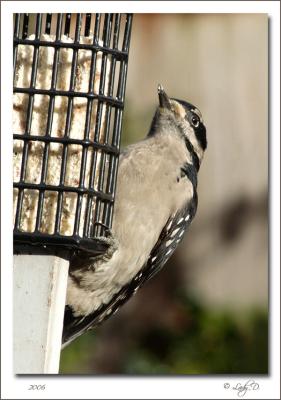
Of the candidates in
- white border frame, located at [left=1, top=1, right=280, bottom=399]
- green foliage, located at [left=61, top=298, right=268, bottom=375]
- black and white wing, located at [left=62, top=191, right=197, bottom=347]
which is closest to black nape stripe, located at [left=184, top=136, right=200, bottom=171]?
black and white wing, located at [left=62, top=191, right=197, bottom=347]

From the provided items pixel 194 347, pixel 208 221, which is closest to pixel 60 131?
pixel 194 347

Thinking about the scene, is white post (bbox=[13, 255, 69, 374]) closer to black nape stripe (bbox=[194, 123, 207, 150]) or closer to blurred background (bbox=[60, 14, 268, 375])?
black nape stripe (bbox=[194, 123, 207, 150])

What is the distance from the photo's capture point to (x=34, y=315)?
152 inches

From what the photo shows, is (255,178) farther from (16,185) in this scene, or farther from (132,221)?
(16,185)

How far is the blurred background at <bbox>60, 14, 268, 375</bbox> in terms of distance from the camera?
6.94m

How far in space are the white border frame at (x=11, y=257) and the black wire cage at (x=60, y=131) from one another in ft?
0.33

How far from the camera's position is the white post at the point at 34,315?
3.84 meters

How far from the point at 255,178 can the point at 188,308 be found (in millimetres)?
1083

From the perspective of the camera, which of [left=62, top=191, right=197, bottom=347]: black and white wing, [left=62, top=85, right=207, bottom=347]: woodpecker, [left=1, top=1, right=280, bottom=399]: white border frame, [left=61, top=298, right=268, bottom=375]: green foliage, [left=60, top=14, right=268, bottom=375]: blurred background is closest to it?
[left=1, top=1, right=280, bottom=399]: white border frame

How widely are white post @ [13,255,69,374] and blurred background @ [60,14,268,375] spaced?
2806 millimetres

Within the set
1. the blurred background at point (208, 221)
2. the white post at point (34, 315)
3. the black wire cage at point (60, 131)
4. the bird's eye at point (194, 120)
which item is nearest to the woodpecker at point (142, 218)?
the bird's eye at point (194, 120)

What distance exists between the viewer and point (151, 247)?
4.64 meters

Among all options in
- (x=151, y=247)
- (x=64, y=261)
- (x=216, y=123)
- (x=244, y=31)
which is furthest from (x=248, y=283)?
(x=64, y=261)

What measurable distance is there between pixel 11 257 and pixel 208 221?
4.02 m
